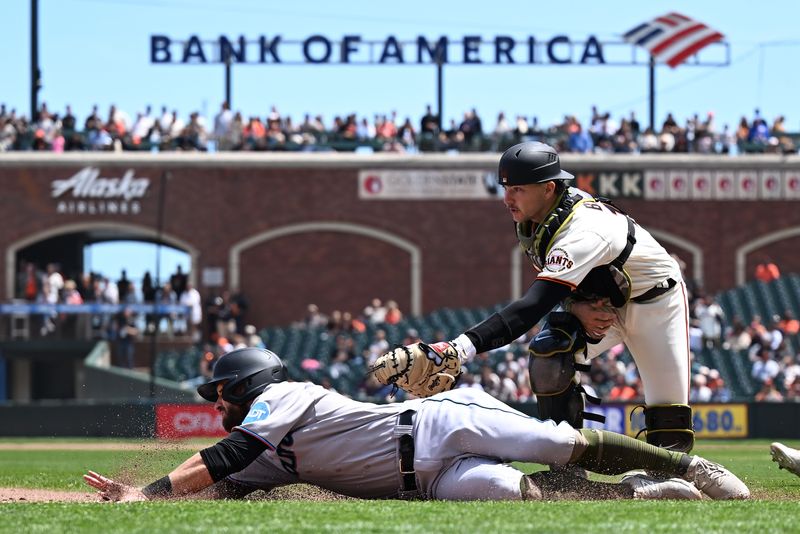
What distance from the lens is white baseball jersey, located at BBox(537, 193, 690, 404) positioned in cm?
702

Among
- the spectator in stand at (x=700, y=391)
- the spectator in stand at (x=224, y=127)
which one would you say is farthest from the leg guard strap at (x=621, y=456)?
the spectator in stand at (x=224, y=127)

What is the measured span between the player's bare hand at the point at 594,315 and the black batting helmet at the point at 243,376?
174 centimetres

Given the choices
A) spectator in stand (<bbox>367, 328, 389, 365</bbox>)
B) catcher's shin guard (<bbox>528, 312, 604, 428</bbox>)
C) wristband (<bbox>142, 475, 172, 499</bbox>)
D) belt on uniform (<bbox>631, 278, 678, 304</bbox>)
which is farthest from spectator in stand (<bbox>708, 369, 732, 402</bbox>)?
wristband (<bbox>142, 475, 172, 499</bbox>)

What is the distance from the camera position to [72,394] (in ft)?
110

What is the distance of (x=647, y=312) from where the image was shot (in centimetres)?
736

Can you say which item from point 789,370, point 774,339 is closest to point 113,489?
point 789,370

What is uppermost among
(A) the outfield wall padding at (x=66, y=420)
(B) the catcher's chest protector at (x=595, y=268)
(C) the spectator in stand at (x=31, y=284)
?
(B) the catcher's chest protector at (x=595, y=268)

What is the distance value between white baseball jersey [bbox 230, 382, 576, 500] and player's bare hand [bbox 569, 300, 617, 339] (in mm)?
851

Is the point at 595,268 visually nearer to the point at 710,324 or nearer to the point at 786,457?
the point at 786,457

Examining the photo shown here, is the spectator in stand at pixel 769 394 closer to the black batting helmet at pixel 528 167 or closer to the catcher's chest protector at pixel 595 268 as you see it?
the catcher's chest protector at pixel 595 268

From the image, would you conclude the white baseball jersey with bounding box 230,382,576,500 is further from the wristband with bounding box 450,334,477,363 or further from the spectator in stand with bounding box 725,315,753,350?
the spectator in stand with bounding box 725,315,753,350

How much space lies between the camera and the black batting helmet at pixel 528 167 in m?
7.13

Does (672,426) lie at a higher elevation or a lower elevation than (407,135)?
lower

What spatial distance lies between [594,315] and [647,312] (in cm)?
34
